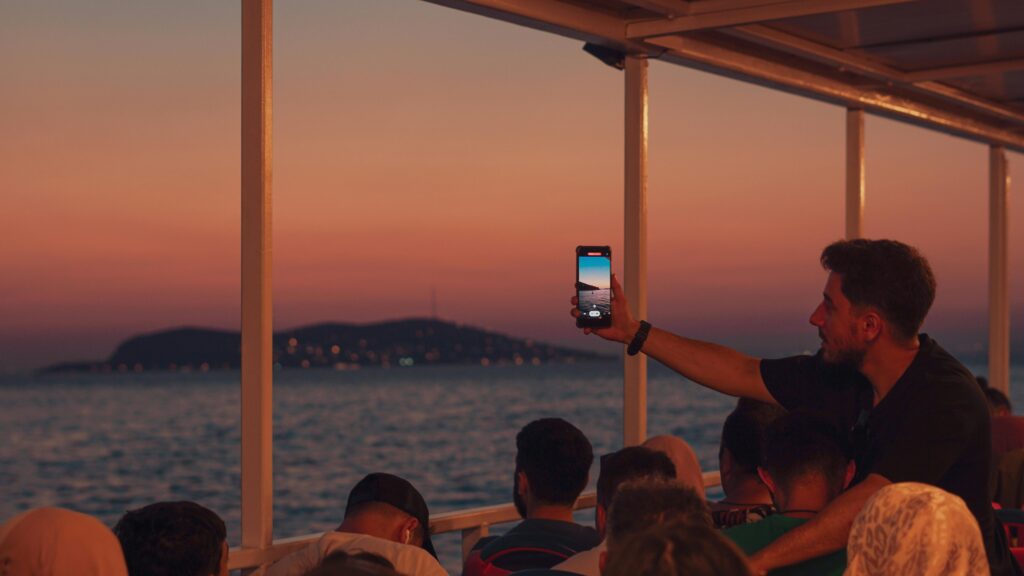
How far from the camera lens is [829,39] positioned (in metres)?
5.18

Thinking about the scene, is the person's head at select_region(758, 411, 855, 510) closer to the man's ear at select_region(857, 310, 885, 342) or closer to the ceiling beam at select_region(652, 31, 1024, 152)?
the man's ear at select_region(857, 310, 885, 342)

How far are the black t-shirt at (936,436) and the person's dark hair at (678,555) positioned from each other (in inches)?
51.7

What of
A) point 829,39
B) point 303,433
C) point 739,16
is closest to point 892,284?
A: point 739,16

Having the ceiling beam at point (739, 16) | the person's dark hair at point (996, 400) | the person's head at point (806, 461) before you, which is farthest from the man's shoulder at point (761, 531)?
the person's dark hair at point (996, 400)

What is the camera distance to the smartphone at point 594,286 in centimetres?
322

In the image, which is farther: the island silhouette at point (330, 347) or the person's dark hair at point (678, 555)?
the island silhouette at point (330, 347)

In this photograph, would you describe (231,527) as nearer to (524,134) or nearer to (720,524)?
(524,134)

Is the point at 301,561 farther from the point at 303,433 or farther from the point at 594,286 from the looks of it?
the point at 303,433

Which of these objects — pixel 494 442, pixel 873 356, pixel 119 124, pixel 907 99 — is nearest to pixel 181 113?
pixel 119 124

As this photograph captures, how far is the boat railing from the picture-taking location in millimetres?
3629

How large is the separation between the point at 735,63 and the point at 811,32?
0.30 metres

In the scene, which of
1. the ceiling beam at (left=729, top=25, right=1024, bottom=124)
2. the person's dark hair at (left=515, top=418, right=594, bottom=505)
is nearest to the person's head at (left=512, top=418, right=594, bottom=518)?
the person's dark hair at (left=515, top=418, right=594, bottom=505)

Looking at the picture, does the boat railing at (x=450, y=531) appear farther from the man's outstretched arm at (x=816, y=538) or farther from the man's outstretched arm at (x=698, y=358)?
the man's outstretched arm at (x=816, y=538)

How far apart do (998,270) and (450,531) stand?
17.1ft
